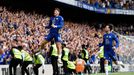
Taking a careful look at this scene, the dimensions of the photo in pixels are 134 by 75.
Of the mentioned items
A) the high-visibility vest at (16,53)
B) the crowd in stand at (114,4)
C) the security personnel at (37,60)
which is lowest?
the security personnel at (37,60)

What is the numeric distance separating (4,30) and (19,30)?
6.48ft

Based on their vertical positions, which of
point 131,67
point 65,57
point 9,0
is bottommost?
point 131,67

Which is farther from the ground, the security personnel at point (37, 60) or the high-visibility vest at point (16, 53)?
the high-visibility vest at point (16, 53)

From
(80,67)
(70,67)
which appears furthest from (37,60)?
(80,67)

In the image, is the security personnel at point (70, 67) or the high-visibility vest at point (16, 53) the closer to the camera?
the high-visibility vest at point (16, 53)

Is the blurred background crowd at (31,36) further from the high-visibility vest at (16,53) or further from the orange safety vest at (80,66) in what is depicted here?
the orange safety vest at (80,66)

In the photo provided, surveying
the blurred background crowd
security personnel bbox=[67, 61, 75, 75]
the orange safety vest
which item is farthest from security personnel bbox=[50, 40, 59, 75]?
the orange safety vest

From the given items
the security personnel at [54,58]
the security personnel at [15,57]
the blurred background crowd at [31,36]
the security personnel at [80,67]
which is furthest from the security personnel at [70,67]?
the security personnel at [54,58]

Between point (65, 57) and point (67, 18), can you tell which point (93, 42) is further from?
point (65, 57)

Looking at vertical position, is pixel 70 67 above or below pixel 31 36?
below

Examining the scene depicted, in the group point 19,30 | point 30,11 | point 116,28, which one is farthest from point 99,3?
point 19,30

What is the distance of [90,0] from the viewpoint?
44.6 m

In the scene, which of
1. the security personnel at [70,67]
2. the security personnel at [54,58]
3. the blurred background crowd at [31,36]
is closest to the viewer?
the security personnel at [54,58]

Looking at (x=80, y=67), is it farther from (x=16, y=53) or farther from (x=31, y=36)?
(x=31, y=36)
